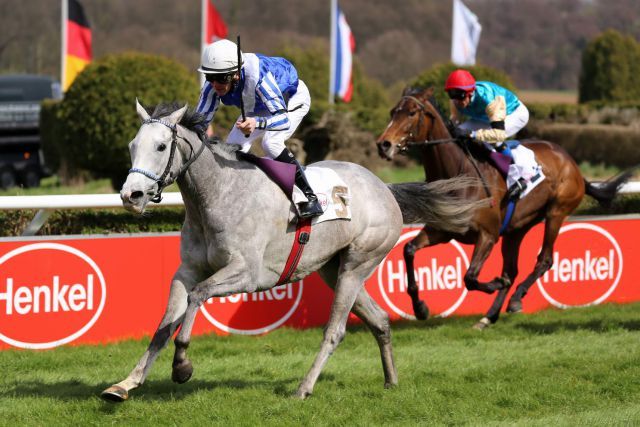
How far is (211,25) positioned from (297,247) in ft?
38.9

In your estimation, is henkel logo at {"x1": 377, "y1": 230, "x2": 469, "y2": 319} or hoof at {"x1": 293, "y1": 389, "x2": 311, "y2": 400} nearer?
hoof at {"x1": 293, "y1": 389, "x2": 311, "y2": 400}

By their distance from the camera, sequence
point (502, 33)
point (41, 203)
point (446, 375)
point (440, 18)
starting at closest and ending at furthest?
point (446, 375) < point (41, 203) < point (440, 18) < point (502, 33)

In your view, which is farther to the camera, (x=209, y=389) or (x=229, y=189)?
(x=209, y=389)

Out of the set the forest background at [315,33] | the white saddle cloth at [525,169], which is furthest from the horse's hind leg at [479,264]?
the forest background at [315,33]

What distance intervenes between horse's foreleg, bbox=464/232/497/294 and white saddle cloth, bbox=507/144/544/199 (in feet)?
1.75

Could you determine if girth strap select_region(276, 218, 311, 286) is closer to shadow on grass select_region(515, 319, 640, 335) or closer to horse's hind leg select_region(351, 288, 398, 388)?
horse's hind leg select_region(351, 288, 398, 388)

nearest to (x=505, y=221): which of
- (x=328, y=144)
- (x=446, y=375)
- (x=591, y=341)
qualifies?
(x=591, y=341)

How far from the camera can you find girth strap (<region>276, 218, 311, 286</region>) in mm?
4863

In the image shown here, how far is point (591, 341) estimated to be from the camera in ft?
21.3

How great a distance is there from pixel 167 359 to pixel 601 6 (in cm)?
6435

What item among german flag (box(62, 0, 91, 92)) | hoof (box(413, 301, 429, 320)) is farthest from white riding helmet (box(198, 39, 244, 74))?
german flag (box(62, 0, 91, 92))

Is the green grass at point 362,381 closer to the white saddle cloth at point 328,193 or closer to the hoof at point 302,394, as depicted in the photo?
the hoof at point 302,394

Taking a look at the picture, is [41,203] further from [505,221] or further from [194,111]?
[505,221]

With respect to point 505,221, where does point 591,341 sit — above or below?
below
